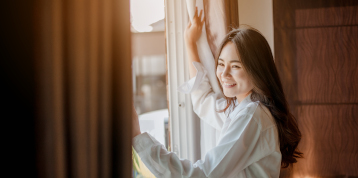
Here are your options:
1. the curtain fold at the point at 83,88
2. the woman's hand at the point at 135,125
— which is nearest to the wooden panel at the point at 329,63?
the woman's hand at the point at 135,125

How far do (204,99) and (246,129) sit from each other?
0.50 meters

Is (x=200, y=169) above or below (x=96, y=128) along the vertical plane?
below

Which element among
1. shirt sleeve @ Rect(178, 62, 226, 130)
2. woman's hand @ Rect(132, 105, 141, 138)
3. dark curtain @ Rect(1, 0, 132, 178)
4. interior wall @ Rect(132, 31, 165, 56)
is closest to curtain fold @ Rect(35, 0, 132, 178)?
dark curtain @ Rect(1, 0, 132, 178)

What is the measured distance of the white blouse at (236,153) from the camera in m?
1.01

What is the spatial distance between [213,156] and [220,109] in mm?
464

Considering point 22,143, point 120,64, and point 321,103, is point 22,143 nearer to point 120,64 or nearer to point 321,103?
point 120,64

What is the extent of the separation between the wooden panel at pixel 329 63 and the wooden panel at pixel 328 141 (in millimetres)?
107

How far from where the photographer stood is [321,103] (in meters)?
2.16

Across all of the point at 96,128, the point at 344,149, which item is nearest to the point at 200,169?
the point at 96,128

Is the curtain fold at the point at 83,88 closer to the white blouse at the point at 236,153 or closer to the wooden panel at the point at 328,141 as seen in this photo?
the white blouse at the point at 236,153

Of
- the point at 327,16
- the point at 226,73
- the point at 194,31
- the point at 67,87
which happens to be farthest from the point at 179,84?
the point at 327,16

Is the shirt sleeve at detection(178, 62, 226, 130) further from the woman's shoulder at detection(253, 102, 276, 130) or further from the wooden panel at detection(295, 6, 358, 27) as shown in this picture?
the wooden panel at detection(295, 6, 358, 27)

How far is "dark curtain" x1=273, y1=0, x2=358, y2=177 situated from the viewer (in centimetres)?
210

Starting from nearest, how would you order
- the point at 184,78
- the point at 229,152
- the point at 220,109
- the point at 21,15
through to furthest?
the point at 21,15 → the point at 229,152 → the point at 220,109 → the point at 184,78
